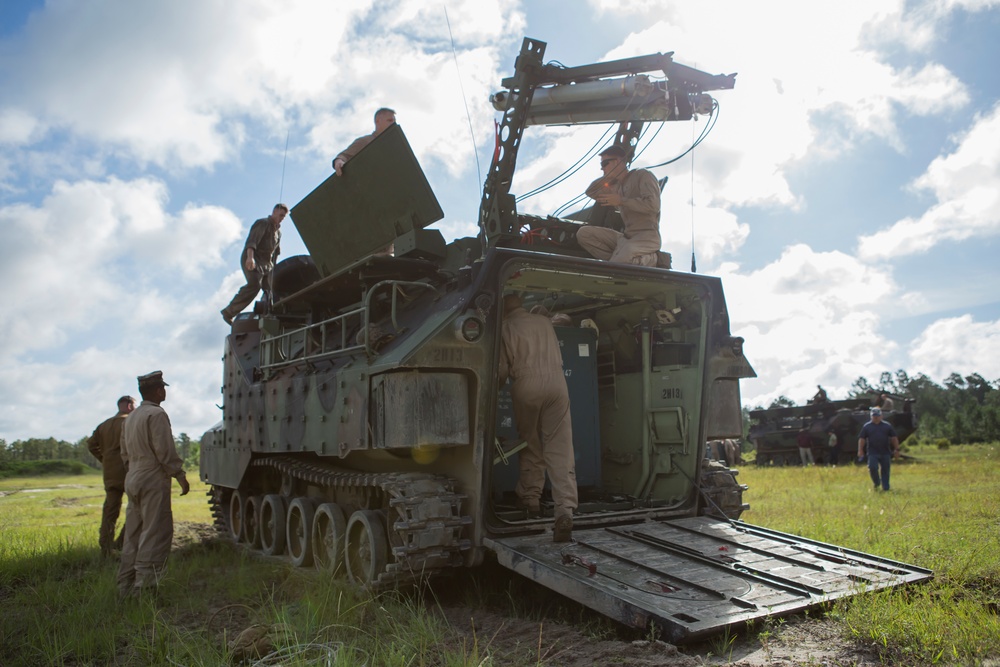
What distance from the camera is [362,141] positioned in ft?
27.4

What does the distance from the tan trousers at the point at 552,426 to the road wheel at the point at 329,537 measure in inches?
68.1

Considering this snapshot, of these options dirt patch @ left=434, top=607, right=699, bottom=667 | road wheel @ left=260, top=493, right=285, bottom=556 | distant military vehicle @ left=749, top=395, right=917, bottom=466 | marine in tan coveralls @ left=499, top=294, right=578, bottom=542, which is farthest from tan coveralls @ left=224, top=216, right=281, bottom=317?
distant military vehicle @ left=749, top=395, right=917, bottom=466

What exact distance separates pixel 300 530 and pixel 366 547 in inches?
68.2

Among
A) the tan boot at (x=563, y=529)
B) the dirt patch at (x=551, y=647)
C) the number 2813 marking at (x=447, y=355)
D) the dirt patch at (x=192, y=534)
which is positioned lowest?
the dirt patch at (x=192, y=534)

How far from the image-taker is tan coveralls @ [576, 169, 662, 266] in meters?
7.22

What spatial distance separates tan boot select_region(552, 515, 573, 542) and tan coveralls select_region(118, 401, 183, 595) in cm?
336

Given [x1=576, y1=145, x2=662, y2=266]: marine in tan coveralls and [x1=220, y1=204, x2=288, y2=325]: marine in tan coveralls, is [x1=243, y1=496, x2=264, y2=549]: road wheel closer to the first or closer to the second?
[x1=220, y1=204, x2=288, y2=325]: marine in tan coveralls

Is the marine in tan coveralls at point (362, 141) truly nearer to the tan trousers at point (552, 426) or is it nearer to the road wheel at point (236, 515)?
the tan trousers at point (552, 426)

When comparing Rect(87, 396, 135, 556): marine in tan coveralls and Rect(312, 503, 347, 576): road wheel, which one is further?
Rect(87, 396, 135, 556): marine in tan coveralls

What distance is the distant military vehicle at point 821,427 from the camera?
25469 mm

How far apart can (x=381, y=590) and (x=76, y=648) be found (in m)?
1.99

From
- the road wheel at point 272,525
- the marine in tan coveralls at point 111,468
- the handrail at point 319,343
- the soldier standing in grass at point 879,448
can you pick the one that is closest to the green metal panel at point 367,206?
the handrail at point 319,343

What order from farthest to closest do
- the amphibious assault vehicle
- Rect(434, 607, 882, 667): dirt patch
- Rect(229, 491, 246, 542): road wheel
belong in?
Rect(229, 491, 246, 542): road wheel
the amphibious assault vehicle
Rect(434, 607, 882, 667): dirt patch

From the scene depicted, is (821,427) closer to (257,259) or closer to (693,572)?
(257,259)
